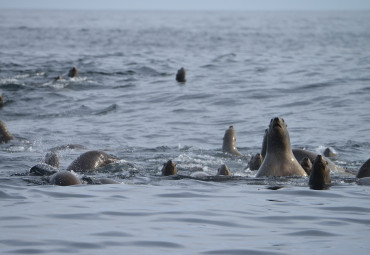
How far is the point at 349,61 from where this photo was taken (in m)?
29.4

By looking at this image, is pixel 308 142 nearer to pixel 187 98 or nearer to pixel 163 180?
pixel 163 180

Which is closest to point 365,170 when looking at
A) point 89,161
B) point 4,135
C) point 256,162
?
point 256,162

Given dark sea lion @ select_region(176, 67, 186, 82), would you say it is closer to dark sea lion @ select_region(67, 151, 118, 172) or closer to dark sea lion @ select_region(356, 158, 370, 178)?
dark sea lion @ select_region(67, 151, 118, 172)

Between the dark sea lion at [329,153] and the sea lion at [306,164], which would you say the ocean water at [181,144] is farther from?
the sea lion at [306,164]

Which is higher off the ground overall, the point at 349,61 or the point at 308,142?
the point at 349,61

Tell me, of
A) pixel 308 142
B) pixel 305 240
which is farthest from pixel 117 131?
pixel 305 240

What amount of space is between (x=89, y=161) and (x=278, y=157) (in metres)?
2.53

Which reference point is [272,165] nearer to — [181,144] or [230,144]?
[230,144]

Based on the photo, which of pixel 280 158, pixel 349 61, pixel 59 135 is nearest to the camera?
pixel 280 158

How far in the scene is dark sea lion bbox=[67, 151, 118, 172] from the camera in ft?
34.5

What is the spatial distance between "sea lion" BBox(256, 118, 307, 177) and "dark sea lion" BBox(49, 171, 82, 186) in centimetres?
225

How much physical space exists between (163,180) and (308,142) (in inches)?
198

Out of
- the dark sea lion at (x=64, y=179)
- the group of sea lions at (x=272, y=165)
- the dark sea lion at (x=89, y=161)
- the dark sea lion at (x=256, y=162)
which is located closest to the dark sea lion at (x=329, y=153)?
the group of sea lions at (x=272, y=165)

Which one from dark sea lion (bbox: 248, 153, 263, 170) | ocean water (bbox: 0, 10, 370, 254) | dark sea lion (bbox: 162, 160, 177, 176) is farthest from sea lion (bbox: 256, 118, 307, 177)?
dark sea lion (bbox: 162, 160, 177, 176)
